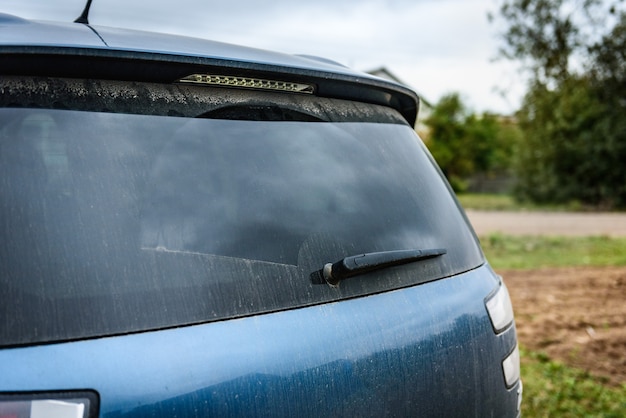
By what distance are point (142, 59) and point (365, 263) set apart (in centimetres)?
66

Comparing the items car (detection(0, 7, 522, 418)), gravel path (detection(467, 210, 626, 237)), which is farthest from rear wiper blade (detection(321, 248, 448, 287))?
gravel path (detection(467, 210, 626, 237))

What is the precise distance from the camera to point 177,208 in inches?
52.7

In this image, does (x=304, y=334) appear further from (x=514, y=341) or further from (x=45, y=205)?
(x=514, y=341)

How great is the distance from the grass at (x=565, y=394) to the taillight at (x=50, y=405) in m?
3.41

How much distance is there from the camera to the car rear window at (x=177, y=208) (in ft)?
3.83

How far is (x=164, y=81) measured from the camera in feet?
4.66

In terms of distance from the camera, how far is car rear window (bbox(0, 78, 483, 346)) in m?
1.17

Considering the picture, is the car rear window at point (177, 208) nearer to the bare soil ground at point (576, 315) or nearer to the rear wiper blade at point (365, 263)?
the rear wiper blade at point (365, 263)

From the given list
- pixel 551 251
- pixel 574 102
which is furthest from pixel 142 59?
pixel 574 102

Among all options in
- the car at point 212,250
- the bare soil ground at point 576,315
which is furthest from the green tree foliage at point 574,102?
the car at point 212,250

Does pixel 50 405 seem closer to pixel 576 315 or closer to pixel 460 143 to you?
pixel 576 315

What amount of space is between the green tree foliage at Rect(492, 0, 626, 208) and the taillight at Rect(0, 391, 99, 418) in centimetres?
2791

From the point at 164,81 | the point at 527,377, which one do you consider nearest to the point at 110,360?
the point at 164,81

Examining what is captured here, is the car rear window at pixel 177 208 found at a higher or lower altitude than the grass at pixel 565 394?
higher
